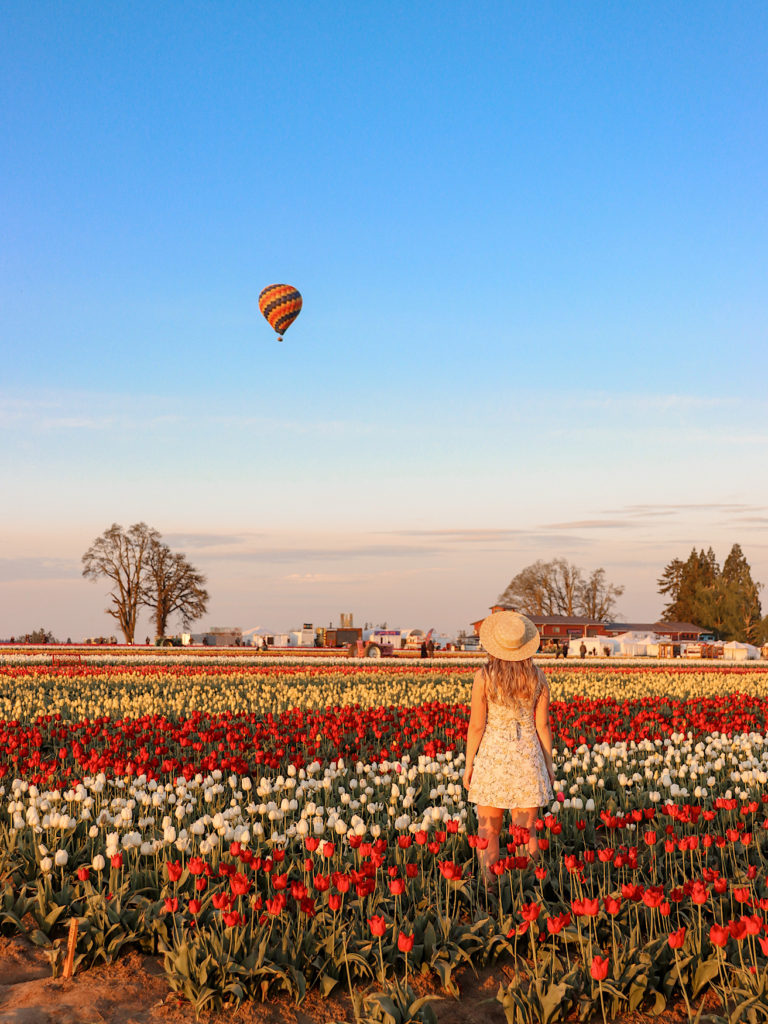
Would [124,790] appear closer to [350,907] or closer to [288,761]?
[288,761]

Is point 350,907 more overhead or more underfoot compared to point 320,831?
more underfoot

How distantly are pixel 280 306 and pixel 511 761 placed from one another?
35.4m

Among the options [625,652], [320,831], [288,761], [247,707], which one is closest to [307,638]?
[625,652]

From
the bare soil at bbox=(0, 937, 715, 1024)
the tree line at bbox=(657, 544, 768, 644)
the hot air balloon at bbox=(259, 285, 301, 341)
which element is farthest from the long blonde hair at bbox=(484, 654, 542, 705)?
the tree line at bbox=(657, 544, 768, 644)

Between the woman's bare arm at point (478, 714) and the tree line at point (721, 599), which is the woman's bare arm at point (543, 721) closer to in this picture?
the woman's bare arm at point (478, 714)

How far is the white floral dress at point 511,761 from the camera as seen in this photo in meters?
6.48

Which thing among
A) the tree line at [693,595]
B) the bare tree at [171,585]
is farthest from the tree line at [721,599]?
the bare tree at [171,585]

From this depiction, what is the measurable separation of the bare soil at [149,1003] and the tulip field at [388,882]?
0.09m

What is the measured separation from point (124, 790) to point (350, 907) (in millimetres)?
4067

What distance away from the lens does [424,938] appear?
528cm

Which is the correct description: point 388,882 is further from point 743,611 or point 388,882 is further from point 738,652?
point 743,611

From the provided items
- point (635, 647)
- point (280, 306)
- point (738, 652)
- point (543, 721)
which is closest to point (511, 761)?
point (543, 721)

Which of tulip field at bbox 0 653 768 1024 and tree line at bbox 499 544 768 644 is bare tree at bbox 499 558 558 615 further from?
tulip field at bbox 0 653 768 1024

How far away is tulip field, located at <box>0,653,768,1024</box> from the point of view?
4820 millimetres
